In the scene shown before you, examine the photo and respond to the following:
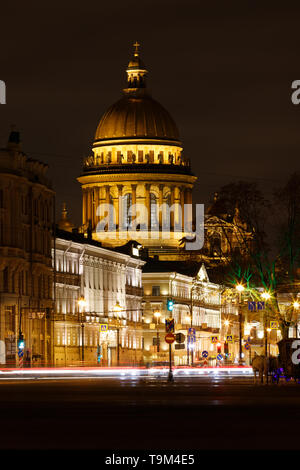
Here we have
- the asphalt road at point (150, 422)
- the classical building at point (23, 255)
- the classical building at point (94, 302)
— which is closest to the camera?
the asphalt road at point (150, 422)

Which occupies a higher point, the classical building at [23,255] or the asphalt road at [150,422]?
the classical building at [23,255]

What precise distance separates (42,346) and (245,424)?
9443 cm

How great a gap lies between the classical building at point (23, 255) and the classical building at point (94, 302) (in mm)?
3593

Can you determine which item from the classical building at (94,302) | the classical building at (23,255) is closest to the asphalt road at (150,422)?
the classical building at (23,255)

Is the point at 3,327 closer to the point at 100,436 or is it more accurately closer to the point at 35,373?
the point at 35,373

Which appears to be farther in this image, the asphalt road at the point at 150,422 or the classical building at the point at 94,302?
the classical building at the point at 94,302

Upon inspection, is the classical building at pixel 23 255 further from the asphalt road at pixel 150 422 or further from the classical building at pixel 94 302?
the asphalt road at pixel 150 422

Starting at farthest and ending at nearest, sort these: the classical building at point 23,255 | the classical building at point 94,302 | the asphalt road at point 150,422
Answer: the classical building at point 94,302
the classical building at point 23,255
the asphalt road at point 150,422

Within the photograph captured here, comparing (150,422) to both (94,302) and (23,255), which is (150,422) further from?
(94,302)

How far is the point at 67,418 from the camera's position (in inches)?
1341

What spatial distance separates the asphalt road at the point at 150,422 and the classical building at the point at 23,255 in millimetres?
69236

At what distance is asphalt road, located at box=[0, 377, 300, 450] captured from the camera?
26403 mm

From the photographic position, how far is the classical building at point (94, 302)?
143 meters

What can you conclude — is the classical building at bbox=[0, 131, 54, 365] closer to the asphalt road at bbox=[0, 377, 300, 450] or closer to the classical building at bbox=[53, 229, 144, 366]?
the classical building at bbox=[53, 229, 144, 366]
